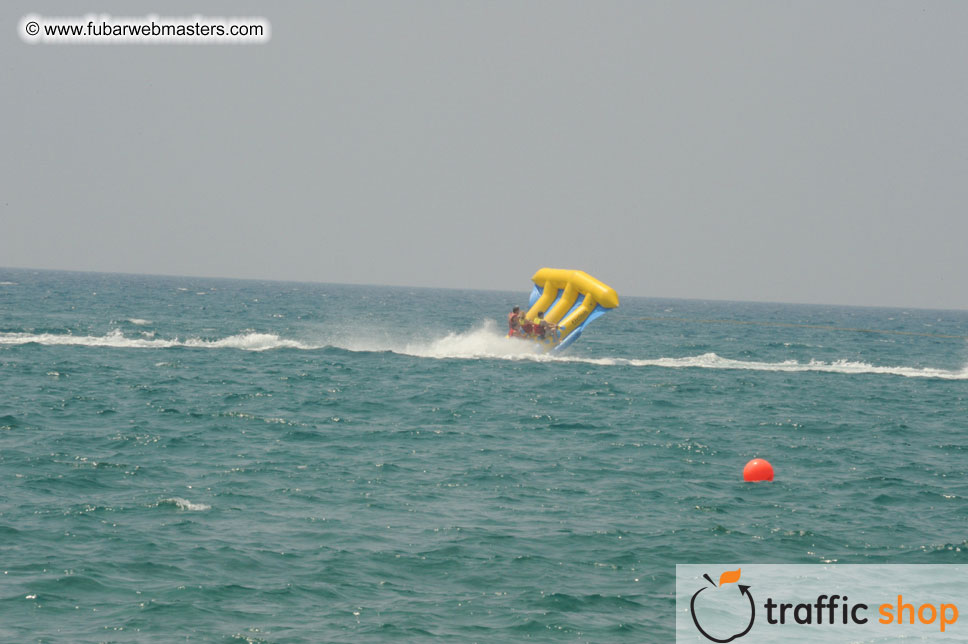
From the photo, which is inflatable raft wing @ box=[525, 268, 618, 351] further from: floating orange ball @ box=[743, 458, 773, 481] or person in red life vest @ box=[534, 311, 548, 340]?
floating orange ball @ box=[743, 458, 773, 481]

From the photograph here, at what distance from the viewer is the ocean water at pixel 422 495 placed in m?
9.02

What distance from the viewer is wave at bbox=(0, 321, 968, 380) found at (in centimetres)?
3191

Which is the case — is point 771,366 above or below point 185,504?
above

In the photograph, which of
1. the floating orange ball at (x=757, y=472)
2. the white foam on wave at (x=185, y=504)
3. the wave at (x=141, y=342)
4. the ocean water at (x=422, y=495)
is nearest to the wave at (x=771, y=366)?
the ocean water at (x=422, y=495)

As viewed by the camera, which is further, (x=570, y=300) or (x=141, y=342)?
(x=141, y=342)

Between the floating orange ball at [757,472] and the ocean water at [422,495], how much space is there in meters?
0.25

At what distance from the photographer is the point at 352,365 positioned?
96.0ft

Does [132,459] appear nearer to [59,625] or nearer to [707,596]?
[59,625]

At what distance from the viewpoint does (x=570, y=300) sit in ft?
93.7

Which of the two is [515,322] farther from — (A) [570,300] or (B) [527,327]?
(A) [570,300]

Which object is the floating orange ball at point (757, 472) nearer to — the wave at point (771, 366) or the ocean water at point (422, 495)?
the ocean water at point (422, 495)

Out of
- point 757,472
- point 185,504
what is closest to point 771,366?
point 757,472

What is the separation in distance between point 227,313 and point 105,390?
127 ft

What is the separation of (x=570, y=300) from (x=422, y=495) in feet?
53.6
